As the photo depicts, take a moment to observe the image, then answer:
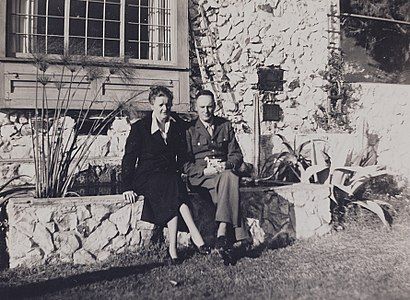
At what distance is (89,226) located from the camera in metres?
3.78

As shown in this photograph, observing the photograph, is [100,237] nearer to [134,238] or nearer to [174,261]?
[134,238]

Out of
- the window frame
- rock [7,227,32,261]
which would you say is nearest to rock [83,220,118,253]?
rock [7,227,32,261]

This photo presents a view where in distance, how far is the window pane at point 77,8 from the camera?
221 inches

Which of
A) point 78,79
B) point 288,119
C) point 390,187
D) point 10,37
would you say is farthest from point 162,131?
point 390,187

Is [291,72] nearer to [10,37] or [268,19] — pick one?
[268,19]

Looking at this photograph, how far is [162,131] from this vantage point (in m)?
4.02

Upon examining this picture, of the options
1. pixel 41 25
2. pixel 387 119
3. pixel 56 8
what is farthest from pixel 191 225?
pixel 387 119

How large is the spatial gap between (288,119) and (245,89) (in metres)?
0.84

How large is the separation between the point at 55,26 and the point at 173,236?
3365 millimetres

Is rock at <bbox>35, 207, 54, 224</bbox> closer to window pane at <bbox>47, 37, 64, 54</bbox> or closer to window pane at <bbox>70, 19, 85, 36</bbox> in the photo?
window pane at <bbox>47, 37, 64, 54</bbox>

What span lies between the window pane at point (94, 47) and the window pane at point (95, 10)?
34 centimetres

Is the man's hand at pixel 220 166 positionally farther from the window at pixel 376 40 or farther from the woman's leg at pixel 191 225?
the window at pixel 376 40

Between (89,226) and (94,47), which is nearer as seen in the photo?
(89,226)

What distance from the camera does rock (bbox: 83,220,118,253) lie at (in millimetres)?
3768
